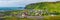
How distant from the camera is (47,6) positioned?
1092mm

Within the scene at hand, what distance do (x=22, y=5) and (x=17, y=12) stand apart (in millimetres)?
81

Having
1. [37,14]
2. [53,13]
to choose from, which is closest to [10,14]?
[37,14]

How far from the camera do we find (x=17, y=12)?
1.08 meters

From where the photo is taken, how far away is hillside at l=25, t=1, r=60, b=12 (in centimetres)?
108

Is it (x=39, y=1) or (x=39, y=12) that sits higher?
(x=39, y=1)

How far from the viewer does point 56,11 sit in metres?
1.08

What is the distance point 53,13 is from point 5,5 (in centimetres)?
46

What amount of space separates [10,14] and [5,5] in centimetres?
10

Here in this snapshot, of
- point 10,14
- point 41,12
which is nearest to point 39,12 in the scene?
point 41,12

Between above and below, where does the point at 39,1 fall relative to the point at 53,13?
above

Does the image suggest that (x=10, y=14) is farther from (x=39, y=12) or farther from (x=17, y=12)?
(x=39, y=12)

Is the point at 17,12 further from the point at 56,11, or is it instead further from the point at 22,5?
the point at 56,11

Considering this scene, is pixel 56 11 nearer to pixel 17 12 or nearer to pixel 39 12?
pixel 39 12

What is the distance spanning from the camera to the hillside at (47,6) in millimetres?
1078
